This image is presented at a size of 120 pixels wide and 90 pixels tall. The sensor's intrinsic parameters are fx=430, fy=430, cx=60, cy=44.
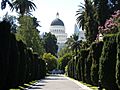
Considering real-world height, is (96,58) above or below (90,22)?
below

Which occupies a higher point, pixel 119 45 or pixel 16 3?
pixel 16 3

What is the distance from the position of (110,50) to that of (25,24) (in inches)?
2413

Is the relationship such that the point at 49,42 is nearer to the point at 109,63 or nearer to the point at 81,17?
the point at 81,17

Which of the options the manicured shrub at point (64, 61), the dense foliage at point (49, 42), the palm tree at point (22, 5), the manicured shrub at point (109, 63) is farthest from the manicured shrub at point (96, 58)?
the dense foliage at point (49, 42)

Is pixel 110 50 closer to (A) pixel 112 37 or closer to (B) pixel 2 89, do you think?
(A) pixel 112 37

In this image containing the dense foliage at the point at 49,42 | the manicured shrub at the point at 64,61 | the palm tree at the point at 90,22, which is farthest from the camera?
the dense foliage at the point at 49,42

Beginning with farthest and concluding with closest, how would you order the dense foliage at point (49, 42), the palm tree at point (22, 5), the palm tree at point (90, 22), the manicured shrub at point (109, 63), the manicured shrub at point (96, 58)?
1. the dense foliage at point (49, 42)
2. the palm tree at point (90, 22)
3. the palm tree at point (22, 5)
4. the manicured shrub at point (96, 58)
5. the manicured shrub at point (109, 63)

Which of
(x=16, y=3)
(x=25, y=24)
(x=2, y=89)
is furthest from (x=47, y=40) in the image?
(x=2, y=89)

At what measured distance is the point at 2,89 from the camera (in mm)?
27062

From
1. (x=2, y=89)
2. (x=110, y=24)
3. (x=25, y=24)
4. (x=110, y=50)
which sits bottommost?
(x=2, y=89)

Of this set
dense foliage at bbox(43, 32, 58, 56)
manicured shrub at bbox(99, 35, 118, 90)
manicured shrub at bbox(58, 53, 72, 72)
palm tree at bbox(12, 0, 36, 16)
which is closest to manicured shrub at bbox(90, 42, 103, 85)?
manicured shrub at bbox(99, 35, 118, 90)

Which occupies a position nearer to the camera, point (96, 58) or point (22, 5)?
point (96, 58)

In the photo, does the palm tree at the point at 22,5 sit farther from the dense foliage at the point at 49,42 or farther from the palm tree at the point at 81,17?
the dense foliage at the point at 49,42

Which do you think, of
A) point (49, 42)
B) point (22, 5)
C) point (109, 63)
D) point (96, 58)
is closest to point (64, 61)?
point (49, 42)
